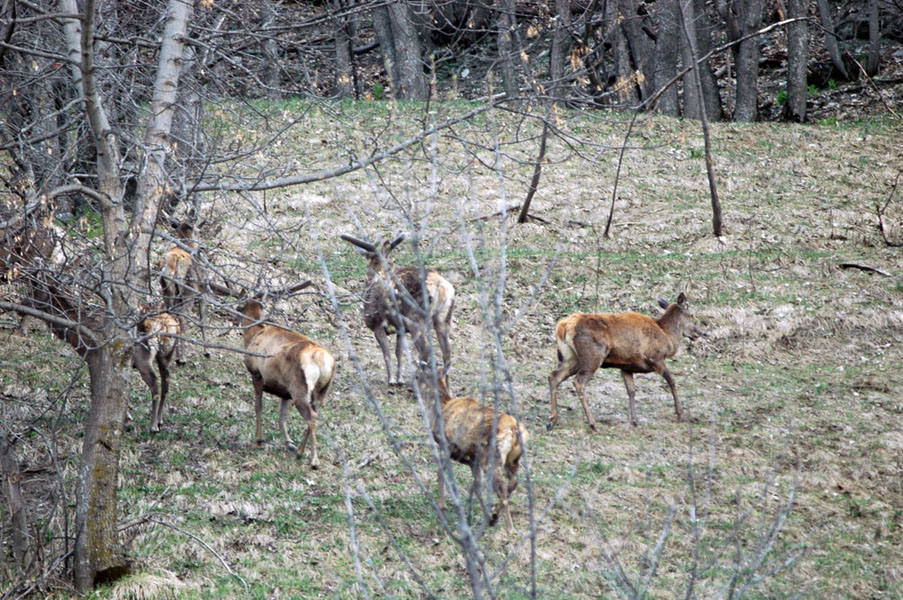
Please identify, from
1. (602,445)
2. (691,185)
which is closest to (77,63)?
(602,445)

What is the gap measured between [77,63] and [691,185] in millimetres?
16560

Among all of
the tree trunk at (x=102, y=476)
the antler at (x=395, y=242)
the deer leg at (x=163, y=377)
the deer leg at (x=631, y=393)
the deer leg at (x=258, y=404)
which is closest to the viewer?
the tree trunk at (x=102, y=476)

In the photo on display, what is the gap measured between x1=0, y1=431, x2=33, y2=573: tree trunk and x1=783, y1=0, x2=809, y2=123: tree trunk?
23443mm

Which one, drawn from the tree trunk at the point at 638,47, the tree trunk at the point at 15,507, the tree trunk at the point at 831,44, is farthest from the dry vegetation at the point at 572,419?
the tree trunk at the point at 831,44

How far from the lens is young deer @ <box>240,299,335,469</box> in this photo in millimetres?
8812

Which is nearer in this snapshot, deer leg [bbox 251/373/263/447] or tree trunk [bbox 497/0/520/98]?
tree trunk [bbox 497/0/520/98]

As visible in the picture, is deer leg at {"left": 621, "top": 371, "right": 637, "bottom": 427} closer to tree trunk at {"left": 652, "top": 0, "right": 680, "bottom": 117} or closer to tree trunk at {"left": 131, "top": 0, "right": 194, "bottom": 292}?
tree trunk at {"left": 131, "top": 0, "right": 194, "bottom": 292}

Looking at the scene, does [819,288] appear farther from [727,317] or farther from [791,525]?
[791,525]

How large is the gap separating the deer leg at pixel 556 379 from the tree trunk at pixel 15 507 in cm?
573

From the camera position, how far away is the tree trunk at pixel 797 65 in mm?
24594

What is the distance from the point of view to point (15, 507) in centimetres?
639

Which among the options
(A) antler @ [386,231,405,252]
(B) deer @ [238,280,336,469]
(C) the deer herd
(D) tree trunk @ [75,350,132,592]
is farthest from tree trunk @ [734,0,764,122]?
(D) tree trunk @ [75,350,132,592]

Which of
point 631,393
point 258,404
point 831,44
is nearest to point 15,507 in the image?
point 258,404

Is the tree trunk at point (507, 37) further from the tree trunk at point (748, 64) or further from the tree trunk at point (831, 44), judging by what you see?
the tree trunk at point (831, 44)
